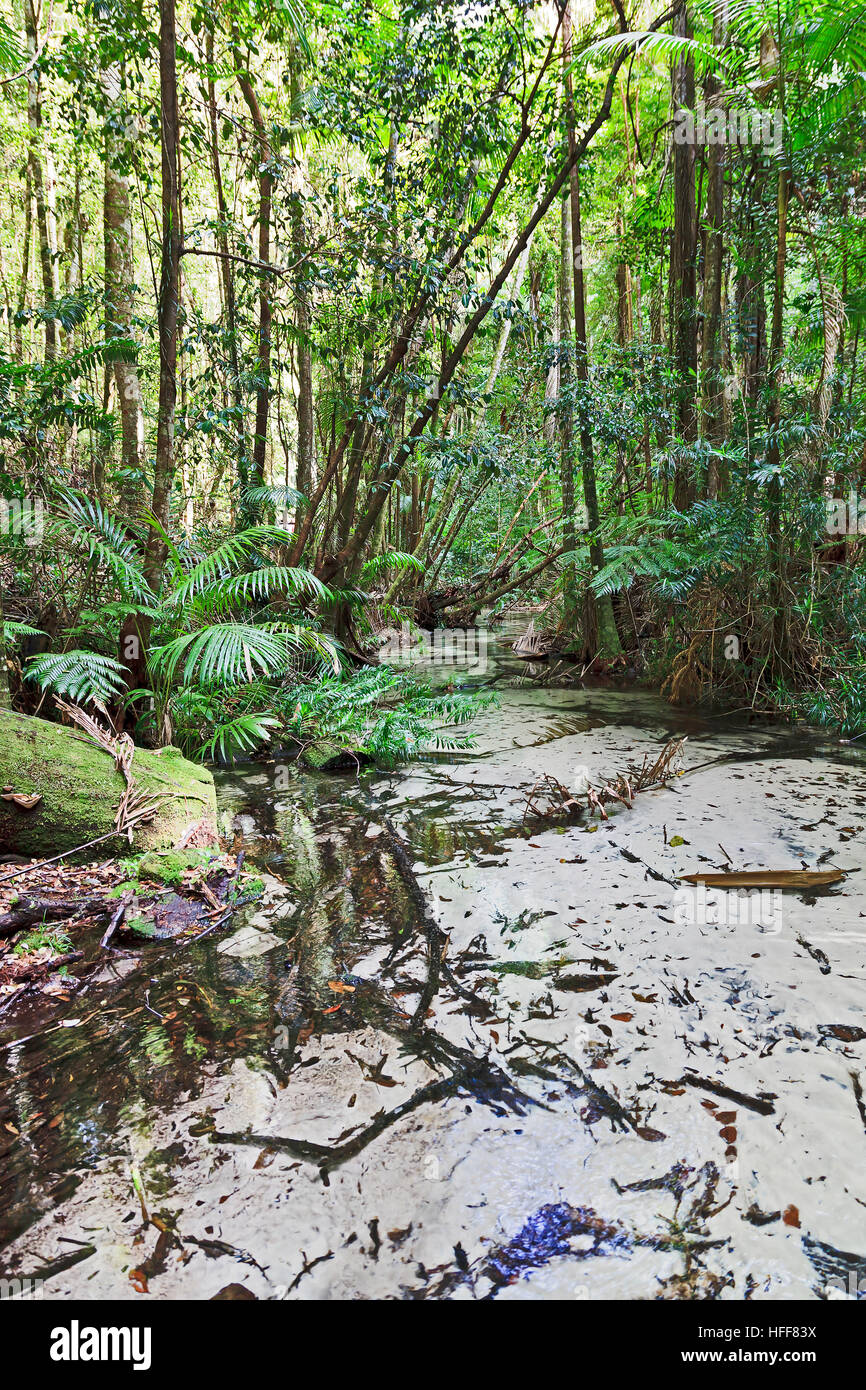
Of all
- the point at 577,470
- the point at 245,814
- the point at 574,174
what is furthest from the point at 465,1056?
the point at 574,174

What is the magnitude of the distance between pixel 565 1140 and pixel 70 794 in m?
2.17

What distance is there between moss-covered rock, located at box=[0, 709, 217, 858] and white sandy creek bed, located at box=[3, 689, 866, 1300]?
116 cm

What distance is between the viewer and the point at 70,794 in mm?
A: 2730

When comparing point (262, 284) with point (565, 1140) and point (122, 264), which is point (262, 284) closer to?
point (122, 264)

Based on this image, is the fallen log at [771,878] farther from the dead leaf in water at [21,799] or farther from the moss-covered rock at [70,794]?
the dead leaf in water at [21,799]

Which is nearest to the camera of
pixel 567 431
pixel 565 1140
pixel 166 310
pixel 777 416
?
pixel 565 1140

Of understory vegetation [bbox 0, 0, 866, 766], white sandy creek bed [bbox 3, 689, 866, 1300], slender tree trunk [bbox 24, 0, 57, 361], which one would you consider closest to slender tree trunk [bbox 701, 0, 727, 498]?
understory vegetation [bbox 0, 0, 866, 766]

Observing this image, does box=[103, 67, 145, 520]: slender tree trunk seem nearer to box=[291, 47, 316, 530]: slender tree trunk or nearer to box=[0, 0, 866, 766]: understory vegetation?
box=[0, 0, 866, 766]: understory vegetation

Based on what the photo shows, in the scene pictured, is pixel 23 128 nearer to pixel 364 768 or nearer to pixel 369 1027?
pixel 364 768

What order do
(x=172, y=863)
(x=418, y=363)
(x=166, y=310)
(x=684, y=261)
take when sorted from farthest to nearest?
(x=684, y=261) < (x=418, y=363) < (x=166, y=310) < (x=172, y=863)

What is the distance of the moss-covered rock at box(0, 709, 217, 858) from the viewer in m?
2.63

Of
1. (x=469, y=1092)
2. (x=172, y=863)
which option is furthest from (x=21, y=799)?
(x=469, y=1092)

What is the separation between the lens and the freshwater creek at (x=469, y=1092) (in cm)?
122

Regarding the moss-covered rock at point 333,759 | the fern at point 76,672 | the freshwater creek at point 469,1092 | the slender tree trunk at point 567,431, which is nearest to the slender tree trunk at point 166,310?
the fern at point 76,672
